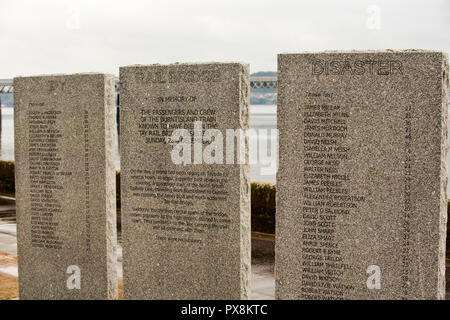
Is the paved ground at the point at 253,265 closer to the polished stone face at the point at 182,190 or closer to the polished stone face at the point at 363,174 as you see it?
the polished stone face at the point at 182,190

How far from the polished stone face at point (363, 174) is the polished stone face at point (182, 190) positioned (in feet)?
1.73

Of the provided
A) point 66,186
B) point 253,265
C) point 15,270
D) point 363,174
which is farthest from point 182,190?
point 15,270

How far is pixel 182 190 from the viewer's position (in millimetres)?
5457

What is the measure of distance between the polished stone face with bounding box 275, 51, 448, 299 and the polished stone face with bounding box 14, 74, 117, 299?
2.22 m

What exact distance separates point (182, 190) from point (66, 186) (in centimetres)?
166

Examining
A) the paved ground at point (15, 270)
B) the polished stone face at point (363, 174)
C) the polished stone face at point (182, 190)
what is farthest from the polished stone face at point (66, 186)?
the polished stone face at point (363, 174)

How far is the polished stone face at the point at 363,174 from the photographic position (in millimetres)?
4480

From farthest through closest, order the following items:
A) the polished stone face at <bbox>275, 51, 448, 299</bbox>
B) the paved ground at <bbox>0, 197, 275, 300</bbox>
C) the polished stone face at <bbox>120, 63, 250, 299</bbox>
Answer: the paved ground at <bbox>0, 197, 275, 300</bbox> < the polished stone face at <bbox>120, 63, 250, 299</bbox> < the polished stone face at <bbox>275, 51, 448, 299</bbox>

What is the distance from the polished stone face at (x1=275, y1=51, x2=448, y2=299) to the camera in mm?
4480

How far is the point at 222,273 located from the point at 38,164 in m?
2.67

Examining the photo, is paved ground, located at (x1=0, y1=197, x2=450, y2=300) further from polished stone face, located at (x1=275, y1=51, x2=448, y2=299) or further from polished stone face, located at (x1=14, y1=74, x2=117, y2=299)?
polished stone face, located at (x1=275, y1=51, x2=448, y2=299)

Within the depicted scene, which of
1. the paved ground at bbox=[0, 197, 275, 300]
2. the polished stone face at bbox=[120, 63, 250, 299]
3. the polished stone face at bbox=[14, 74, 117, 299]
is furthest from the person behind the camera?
the paved ground at bbox=[0, 197, 275, 300]

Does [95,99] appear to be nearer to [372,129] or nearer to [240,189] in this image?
[240,189]

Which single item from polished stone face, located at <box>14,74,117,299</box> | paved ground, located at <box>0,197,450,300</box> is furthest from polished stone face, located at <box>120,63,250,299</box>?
paved ground, located at <box>0,197,450,300</box>
